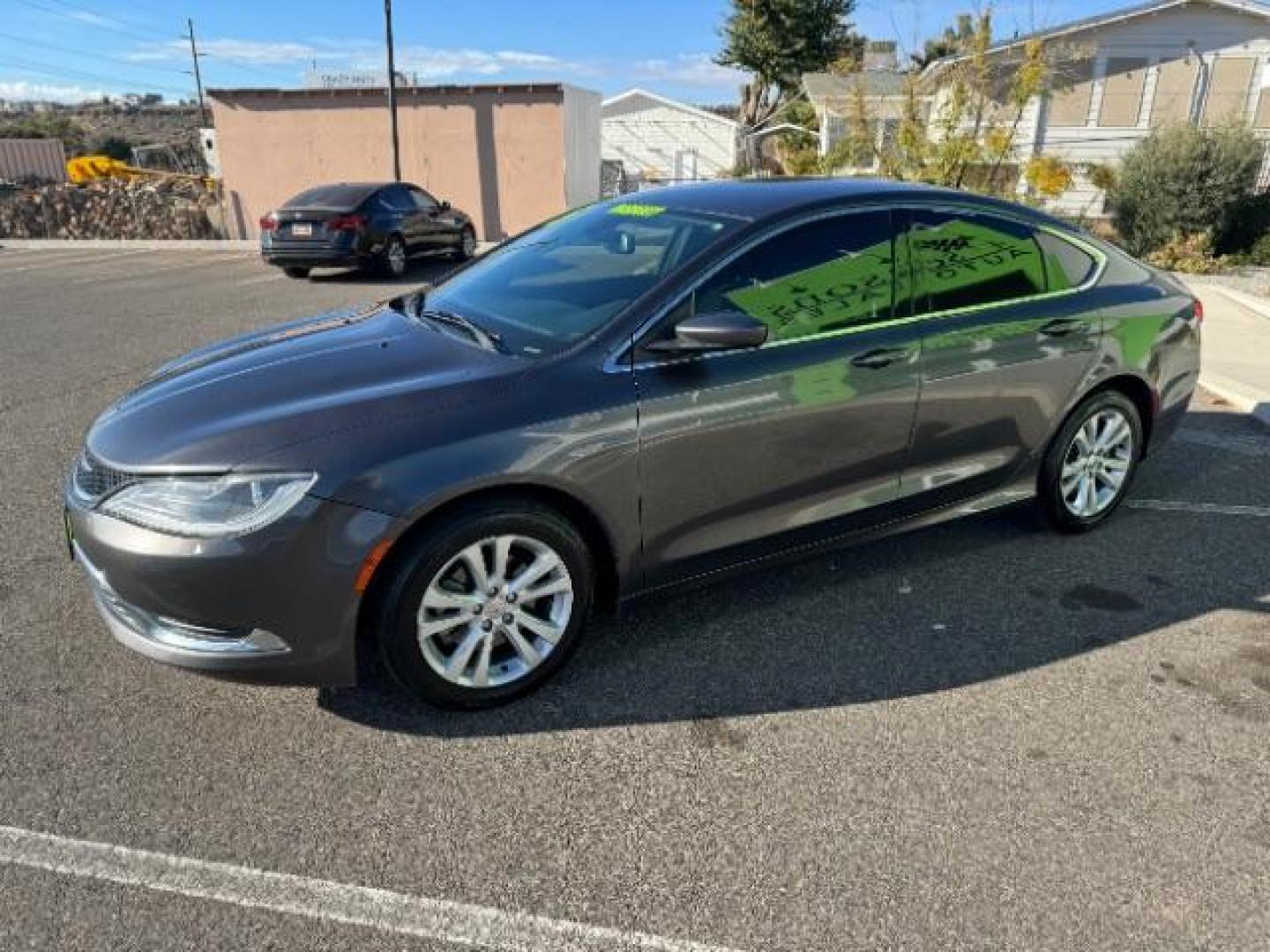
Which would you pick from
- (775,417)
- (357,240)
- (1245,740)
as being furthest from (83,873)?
(357,240)

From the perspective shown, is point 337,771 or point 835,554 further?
point 835,554

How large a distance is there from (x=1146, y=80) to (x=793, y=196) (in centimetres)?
2383

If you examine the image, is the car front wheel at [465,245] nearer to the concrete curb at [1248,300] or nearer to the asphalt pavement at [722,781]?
the concrete curb at [1248,300]

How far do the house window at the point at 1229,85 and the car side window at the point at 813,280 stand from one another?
2362 centimetres

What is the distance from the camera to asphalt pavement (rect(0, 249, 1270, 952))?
221cm

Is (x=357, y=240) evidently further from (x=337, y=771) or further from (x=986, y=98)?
(x=337, y=771)

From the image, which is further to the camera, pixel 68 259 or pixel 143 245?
pixel 143 245

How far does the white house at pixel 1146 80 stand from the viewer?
854 inches

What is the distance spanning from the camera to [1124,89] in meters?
22.6

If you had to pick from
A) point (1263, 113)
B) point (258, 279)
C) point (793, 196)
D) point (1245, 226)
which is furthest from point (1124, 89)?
point (793, 196)

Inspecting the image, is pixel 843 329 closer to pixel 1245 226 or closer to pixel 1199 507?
pixel 1199 507

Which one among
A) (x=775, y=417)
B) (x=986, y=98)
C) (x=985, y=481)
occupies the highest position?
(x=986, y=98)

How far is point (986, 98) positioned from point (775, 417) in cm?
1378

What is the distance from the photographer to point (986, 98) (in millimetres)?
14695
